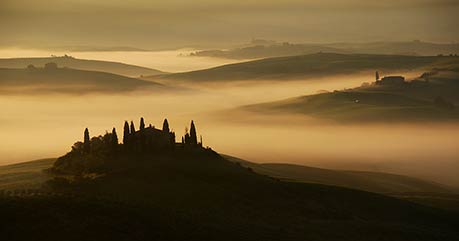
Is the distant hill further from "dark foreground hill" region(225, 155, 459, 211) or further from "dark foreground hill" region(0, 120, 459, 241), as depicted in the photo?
"dark foreground hill" region(0, 120, 459, 241)

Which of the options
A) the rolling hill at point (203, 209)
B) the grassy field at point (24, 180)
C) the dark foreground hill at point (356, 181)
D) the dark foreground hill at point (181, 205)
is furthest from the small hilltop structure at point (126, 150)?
the dark foreground hill at point (356, 181)

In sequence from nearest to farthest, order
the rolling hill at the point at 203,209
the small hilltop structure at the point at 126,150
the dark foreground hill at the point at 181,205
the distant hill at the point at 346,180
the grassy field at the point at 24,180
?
the rolling hill at the point at 203,209, the dark foreground hill at the point at 181,205, the grassy field at the point at 24,180, the small hilltop structure at the point at 126,150, the distant hill at the point at 346,180

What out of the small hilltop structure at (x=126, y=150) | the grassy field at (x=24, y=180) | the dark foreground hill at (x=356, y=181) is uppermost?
the small hilltop structure at (x=126, y=150)

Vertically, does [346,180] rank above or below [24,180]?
below

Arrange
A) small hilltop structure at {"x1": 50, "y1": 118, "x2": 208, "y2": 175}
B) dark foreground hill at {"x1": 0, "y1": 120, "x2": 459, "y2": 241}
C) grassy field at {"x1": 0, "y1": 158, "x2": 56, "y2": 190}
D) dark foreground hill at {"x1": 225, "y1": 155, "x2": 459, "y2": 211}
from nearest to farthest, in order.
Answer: dark foreground hill at {"x1": 0, "y1": 120, "x2": 459, "y2": 241}, grassy field at {"x1": 0, "y1": 158, "x2": 56, "y2": 190}, small hilltop structure at {"x1": 50, "y1": 118, "x2": 208, "y2": 175}, dark foreground hill at {"x1": 225, "y1": 155, "x2": 459, "y2": 211}

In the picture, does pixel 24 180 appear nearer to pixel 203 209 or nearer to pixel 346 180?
pixel 203 209

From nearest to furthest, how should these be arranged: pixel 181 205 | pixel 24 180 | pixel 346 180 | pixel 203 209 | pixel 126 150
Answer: pixel 203 209
pixel 181 205
pixel 24 180
pixel 126 150
pixel 346 180

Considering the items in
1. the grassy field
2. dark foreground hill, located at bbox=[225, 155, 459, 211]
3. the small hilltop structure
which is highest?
the small hilltop structure

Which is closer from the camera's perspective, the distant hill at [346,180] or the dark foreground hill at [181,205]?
the dark foreground hill at [181,205]

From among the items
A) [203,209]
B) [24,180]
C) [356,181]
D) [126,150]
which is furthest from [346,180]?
[203,209]

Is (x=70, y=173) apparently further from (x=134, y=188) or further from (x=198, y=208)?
(x=198, y=208)

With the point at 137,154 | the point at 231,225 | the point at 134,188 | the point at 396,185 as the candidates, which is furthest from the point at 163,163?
the point at 396,185

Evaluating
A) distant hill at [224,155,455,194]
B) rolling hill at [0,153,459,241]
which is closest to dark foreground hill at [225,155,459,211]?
distant hill at [224,155,455,194]

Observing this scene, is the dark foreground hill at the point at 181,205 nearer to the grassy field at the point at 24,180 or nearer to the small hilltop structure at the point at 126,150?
the small hilltop structure at the point at 126,150
